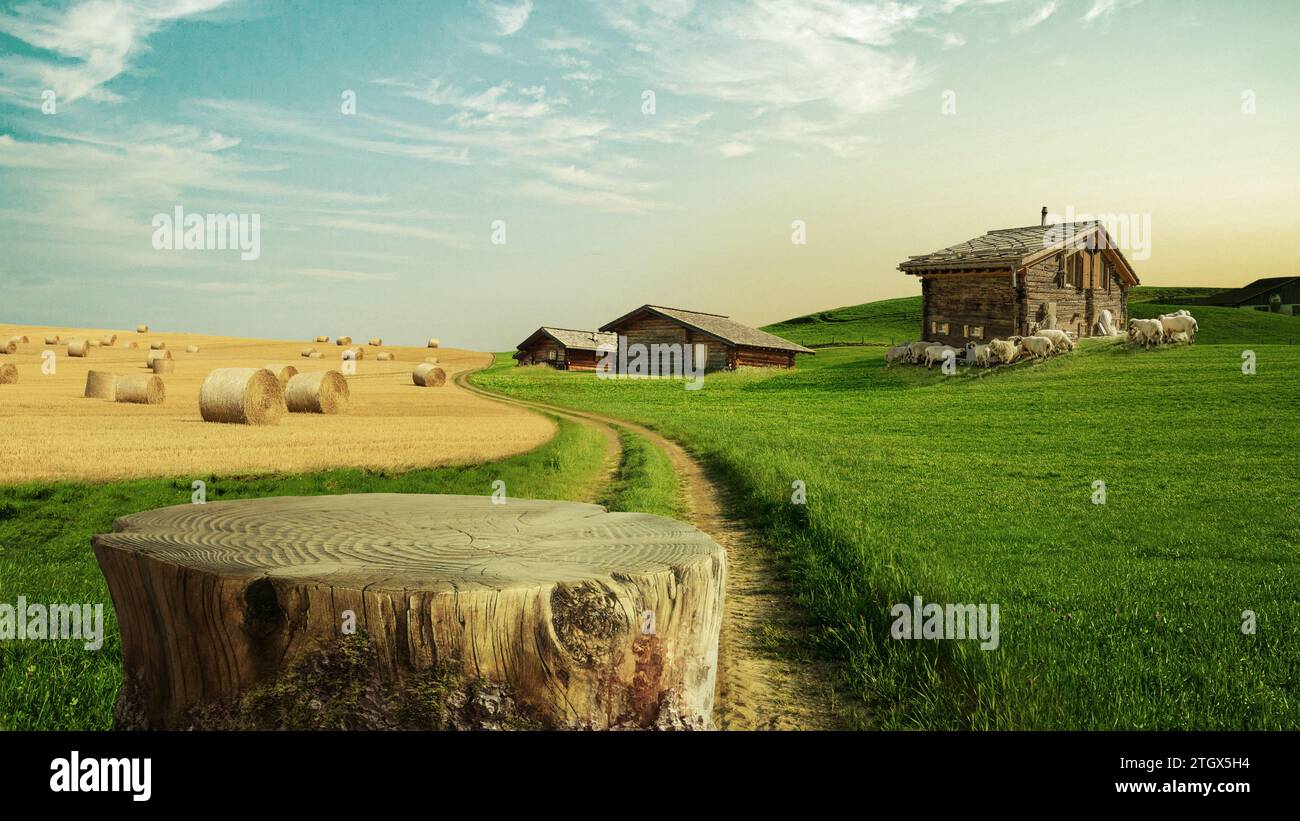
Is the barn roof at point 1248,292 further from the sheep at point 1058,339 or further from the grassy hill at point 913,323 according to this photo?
the sheep at point 1058,339

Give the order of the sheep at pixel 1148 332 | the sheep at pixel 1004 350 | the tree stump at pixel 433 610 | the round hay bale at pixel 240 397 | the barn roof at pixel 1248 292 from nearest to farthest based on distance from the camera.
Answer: the tree stump at pixel 433 610, the round hay bale at pixel 240 397, the sheep at pixel 1004 350, the sheep at pixel 1148 332, the barn roof at pixel 1248 292

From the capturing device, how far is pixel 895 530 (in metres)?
10.2

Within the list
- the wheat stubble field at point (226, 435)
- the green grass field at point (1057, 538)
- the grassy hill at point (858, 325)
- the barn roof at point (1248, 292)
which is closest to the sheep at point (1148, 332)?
the green grass field at point (1057, 538)

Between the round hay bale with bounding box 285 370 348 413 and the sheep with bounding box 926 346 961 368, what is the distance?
28102 mm

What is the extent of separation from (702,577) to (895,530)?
23.0 ft

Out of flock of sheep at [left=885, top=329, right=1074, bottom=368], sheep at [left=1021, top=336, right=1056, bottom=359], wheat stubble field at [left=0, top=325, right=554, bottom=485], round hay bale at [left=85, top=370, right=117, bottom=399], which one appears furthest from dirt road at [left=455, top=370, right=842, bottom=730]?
round hay bale at [left=85, top=370, right=117, bottom=399]

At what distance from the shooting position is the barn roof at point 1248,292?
112 meters

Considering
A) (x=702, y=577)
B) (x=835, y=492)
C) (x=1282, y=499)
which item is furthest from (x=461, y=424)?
(x=702, y=577)

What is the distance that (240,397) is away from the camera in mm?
24766

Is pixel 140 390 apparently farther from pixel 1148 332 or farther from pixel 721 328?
pixel 1148 332

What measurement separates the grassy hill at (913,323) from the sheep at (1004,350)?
32.6 metres

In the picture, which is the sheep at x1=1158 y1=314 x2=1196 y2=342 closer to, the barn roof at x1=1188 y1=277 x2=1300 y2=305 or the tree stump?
the tree stump

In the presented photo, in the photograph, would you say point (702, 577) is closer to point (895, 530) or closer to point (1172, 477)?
point (895, 530)

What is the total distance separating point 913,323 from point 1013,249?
72.0 m
